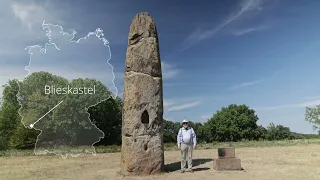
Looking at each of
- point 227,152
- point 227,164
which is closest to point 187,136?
point 227,152

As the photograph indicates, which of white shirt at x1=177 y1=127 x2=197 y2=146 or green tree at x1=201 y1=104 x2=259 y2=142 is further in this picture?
green tree at x1=201 y1=104 x2=259 y2=142

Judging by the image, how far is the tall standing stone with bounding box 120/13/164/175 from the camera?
15.0 meters

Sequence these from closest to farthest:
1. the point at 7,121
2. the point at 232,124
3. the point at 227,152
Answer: the point at 227,152
the point at 7,121
the point at 232,124

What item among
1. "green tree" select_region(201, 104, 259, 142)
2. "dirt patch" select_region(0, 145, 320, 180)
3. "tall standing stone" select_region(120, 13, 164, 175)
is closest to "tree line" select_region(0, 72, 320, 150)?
"green tree" select_region(201, 104, 259, 142)

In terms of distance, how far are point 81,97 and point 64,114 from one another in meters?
2.46

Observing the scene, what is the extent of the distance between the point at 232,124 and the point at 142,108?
53.6 m

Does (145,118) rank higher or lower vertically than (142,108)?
lower

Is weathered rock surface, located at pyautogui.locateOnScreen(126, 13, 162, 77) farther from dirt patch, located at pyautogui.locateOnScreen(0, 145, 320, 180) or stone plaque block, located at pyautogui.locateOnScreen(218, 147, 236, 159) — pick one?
dirt patch, located at pyautogui.locateOnScreen(0, 145, 320, 180)

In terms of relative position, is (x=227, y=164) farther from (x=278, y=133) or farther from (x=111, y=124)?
(x=278, y=133)

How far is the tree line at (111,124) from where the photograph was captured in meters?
38.7

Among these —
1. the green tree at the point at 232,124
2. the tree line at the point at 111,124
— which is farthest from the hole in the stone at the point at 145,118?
the green tree at the point at 232,124

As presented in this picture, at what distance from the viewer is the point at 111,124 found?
47438 millimetres

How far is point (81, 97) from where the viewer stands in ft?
114

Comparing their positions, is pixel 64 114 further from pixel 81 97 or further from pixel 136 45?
pixel 136 45
